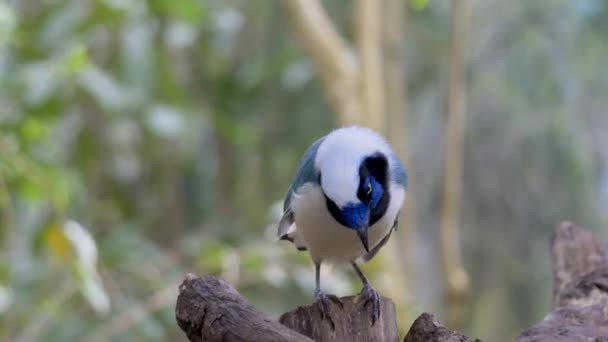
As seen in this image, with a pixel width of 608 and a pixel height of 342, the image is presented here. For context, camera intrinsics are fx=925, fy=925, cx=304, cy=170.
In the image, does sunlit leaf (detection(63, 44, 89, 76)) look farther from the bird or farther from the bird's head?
Result: the bird's head

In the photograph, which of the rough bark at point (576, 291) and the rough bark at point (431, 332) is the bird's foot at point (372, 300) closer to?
the rough bark at point (431, 332)

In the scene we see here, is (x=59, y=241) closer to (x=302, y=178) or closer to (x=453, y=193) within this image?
(x=302, y=178)

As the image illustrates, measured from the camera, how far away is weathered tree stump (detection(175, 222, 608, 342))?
3.64 feet

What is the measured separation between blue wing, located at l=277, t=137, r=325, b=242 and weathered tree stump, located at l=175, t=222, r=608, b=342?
202 millimetres

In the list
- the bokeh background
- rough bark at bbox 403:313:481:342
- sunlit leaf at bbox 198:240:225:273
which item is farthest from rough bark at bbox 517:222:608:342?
sunlit leaf at bbox 198:240:225:273

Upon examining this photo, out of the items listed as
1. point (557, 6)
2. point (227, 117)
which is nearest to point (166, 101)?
point (227, 117)

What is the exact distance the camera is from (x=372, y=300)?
4.33 ft

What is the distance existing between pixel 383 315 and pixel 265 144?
2.15m

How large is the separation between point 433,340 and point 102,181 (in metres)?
2.40

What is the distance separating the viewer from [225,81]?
3.18 m

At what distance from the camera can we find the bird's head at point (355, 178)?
130 cm

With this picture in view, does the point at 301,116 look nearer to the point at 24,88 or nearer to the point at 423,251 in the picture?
the point at 423,251

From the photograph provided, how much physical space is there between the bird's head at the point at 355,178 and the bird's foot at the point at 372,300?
0.22ft

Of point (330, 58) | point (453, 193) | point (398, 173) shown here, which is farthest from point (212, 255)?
point (398, 173)
